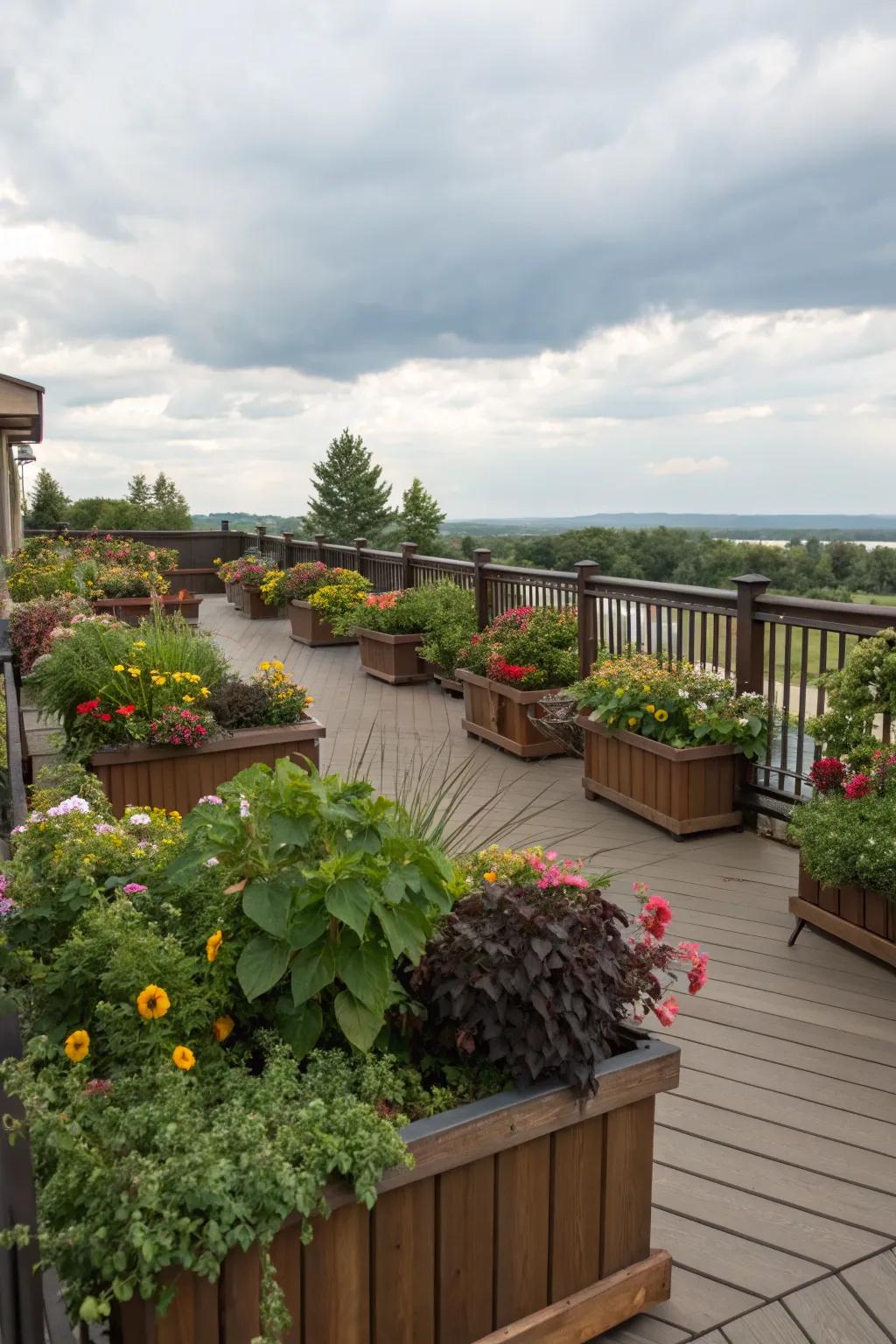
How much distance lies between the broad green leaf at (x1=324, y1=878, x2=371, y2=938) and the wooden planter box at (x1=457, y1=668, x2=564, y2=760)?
184 inches

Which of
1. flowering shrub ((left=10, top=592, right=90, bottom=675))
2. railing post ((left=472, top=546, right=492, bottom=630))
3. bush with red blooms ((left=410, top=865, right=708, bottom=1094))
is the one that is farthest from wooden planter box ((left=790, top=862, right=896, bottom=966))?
railing post ((left=472, top=546, right=492, bottom=630))

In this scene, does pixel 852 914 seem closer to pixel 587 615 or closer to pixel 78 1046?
pixel 78 1046

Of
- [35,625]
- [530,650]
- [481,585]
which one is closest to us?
[530,650]

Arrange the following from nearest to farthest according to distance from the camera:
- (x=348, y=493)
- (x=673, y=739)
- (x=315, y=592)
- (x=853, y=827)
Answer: (x=853, y=827), (x=673, y=739), (x=315, y=592), (x=348, y=493)

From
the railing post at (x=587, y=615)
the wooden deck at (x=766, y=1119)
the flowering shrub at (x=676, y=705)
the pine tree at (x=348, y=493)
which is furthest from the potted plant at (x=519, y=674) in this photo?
the pine tree at (x=348, y=493)

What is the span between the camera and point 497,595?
827 cm

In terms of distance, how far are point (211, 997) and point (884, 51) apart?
660 centimetres

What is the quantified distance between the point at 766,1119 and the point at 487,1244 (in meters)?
1.12

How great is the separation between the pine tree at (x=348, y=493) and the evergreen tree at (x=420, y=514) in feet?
7.22

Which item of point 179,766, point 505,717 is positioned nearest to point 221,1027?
point 179,766

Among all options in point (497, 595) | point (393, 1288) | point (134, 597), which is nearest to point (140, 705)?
point (393, 1288)

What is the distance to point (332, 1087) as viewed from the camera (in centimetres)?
163

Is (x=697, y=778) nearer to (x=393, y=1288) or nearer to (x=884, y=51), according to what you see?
(x=393, y=1288)

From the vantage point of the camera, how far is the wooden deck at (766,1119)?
6.31 feet
